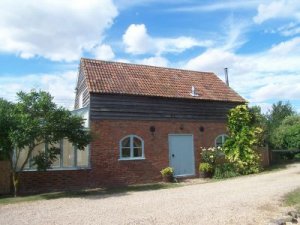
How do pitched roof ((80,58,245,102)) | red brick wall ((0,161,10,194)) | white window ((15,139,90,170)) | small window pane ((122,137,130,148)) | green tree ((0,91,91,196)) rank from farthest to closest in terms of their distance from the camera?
pitched roof ((80,58,245,102)), small window pane ((122,137,130,148)), white window ((15,139,90,170)), red brick wall ((0,161,10,194)), green tree ((0,91,91,196))

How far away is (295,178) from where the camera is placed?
19.0m

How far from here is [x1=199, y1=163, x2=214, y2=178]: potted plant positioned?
2173 centimetres

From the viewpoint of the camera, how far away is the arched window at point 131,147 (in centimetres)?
2005

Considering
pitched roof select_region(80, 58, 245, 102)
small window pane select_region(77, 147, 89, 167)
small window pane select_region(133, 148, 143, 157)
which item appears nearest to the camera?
small window pane select_region(77, 147, 89, 167)

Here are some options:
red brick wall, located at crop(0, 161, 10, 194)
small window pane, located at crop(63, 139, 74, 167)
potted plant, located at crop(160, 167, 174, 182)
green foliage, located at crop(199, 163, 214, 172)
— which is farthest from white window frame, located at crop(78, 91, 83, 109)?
green foliage, located at crop(199, 163, 214, 172)

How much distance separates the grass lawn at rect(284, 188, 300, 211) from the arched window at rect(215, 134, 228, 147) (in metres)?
8.83

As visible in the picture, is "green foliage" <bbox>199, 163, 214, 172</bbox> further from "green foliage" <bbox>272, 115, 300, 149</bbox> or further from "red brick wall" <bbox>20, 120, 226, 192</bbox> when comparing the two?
"green foliage" <bbox>272, 115, 300, 149</bbox>

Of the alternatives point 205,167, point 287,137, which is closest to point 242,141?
point 205,167

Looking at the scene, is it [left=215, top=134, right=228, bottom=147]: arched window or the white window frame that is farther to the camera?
[left=215, top=134, right=228, bottom=147]: arched window

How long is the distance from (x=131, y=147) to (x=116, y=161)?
1.18 m

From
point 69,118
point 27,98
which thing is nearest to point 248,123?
point 69,118

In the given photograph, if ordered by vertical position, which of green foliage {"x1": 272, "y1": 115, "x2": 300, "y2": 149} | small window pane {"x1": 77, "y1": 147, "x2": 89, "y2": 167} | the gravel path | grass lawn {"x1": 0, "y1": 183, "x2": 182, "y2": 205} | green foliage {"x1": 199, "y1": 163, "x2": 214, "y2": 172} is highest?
green foliage {"x1": 272, "y1": 115, "x2": 300, "y2": 149}

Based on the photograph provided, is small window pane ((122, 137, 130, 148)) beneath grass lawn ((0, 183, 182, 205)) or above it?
above

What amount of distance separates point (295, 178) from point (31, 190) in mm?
12110
